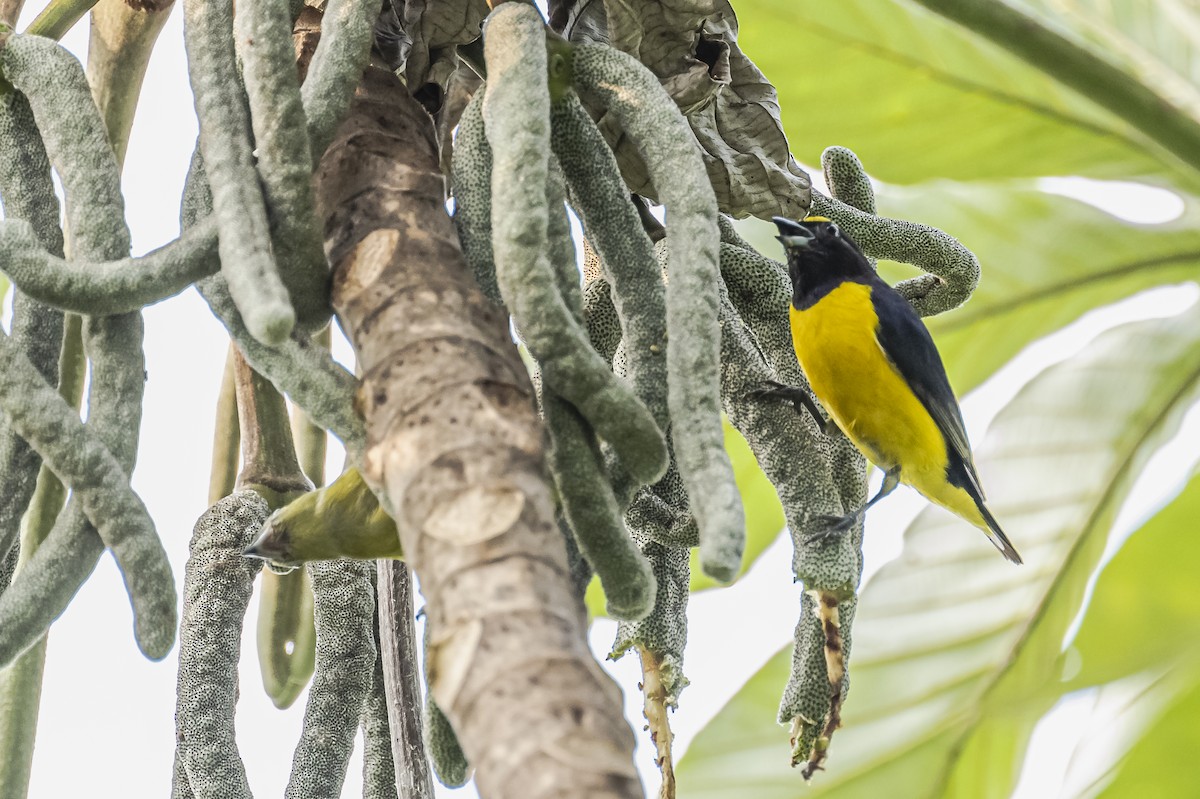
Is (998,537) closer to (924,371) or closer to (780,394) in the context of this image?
(924,371)

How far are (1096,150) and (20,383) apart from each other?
1.53 meters

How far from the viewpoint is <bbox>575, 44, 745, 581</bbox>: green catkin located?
0.66 metres

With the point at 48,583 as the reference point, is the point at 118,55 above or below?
above

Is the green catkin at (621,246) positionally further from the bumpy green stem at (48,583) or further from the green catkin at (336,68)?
the bumpy green stem at (48,583)

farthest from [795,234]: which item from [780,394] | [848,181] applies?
[780,394]

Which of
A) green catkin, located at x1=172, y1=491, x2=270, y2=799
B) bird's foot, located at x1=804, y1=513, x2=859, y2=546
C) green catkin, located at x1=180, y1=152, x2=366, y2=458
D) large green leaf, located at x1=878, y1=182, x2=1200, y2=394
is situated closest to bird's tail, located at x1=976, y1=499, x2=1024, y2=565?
large green leaf, located at x1=878, y1=182, x2=1200, y2=394

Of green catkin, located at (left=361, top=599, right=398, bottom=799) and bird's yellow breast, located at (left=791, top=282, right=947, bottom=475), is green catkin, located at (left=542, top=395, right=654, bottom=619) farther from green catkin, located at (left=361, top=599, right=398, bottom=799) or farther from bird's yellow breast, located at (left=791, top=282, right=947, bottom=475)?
bird's yellow breast, located at (left=791, top=282, right=947, bottom=475)

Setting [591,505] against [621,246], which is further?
[621,246]

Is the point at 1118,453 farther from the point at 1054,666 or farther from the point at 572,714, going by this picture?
the point at 572,714

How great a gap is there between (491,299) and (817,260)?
3.76 ft

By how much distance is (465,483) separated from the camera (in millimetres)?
642

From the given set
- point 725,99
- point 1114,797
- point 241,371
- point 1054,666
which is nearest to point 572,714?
point 725,99

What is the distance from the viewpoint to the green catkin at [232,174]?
67 cm

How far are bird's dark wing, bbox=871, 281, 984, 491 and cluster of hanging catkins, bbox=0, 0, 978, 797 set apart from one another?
857 mm
